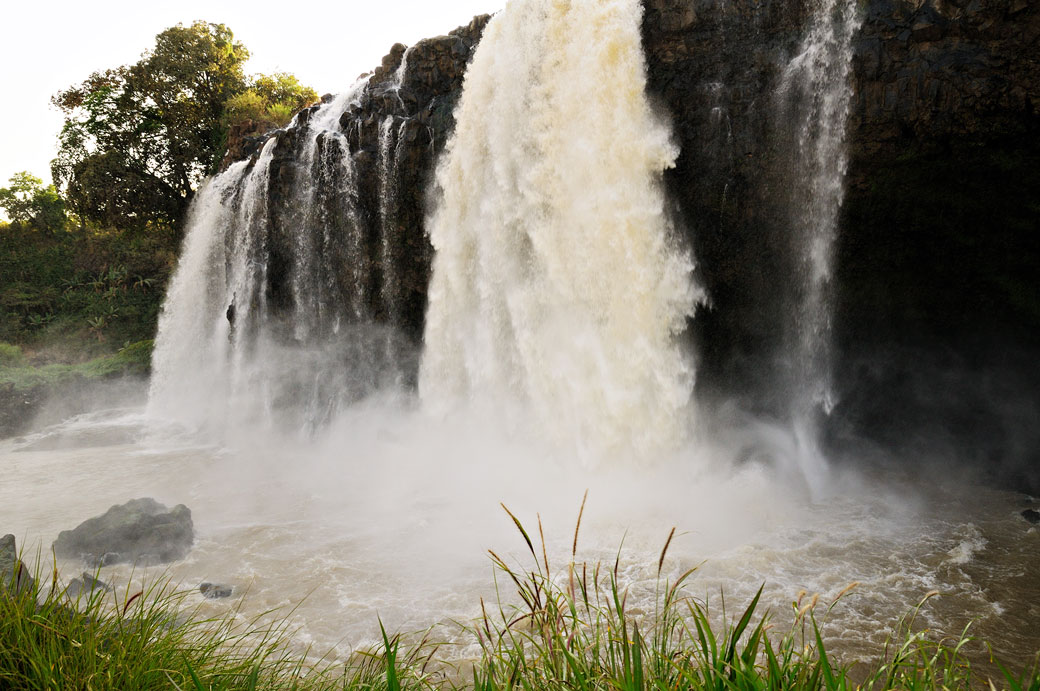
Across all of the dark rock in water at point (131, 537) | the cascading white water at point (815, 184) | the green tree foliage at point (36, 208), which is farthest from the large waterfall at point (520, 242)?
the green tree foliage at point (36, 208)

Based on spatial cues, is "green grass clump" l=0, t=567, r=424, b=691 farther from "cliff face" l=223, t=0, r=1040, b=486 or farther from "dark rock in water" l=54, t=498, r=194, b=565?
→ "cliff face" l=223, t=0, r=1040, b=486

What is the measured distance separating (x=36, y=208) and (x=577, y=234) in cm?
2969

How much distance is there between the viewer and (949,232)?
317 inches

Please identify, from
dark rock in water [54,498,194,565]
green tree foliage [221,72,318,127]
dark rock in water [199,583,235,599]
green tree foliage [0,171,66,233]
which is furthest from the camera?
green tree foliage [0,171,66,233]

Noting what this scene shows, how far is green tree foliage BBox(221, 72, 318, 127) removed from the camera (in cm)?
2045

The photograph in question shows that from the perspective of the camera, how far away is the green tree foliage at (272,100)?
20.5 meters

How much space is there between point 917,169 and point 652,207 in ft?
11.4

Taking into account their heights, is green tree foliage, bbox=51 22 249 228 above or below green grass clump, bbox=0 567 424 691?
above

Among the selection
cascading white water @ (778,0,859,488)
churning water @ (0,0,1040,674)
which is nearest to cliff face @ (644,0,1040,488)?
cascading white water @ (778,0,859,488)

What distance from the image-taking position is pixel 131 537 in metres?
7.19

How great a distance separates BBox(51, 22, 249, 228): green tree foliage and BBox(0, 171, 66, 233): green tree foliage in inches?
271

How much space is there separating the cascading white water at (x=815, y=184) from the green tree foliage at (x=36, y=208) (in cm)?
3091

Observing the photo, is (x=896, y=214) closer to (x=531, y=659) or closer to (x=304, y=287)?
(x=531, y=659)

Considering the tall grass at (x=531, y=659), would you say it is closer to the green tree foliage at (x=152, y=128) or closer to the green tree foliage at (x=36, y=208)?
the green tree foliage at (x=152, y=128)
